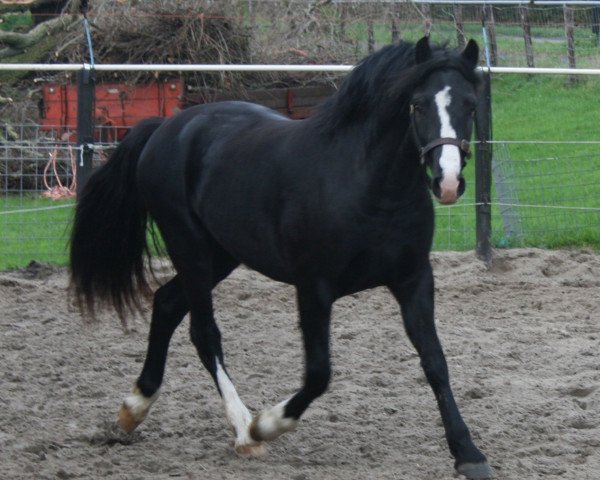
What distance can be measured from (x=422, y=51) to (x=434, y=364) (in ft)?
4.01

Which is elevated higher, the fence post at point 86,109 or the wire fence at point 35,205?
the fence post at point 86,109

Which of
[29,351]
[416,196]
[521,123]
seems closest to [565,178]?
[521,123]

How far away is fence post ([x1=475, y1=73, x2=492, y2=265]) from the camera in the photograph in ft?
29.2

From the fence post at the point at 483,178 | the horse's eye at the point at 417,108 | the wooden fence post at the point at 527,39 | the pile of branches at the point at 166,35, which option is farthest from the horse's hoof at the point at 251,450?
the wooden fence post at the point at 527,39

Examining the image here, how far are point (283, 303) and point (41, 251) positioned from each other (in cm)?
267

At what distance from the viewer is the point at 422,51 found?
414cm

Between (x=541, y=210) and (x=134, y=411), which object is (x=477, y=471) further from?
(x=541, y=210)

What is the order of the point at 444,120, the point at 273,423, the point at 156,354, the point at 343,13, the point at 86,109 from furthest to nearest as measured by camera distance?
the point at 343,13 → the point at 86,109 → the point at 156,354 → the point at 273,423 → the point at 444,120

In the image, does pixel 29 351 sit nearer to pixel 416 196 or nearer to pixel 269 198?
pixel 269 198

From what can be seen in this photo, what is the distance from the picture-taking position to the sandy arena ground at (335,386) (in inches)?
172

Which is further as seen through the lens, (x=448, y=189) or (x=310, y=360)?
(x=310, y=360)

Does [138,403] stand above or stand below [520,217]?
below

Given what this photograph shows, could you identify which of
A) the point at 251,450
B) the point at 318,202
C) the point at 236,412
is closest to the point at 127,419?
the point at 236,412

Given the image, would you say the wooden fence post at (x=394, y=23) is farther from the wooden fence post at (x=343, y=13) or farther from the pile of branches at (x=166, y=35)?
the pile of branches at (x=166, y=35)
